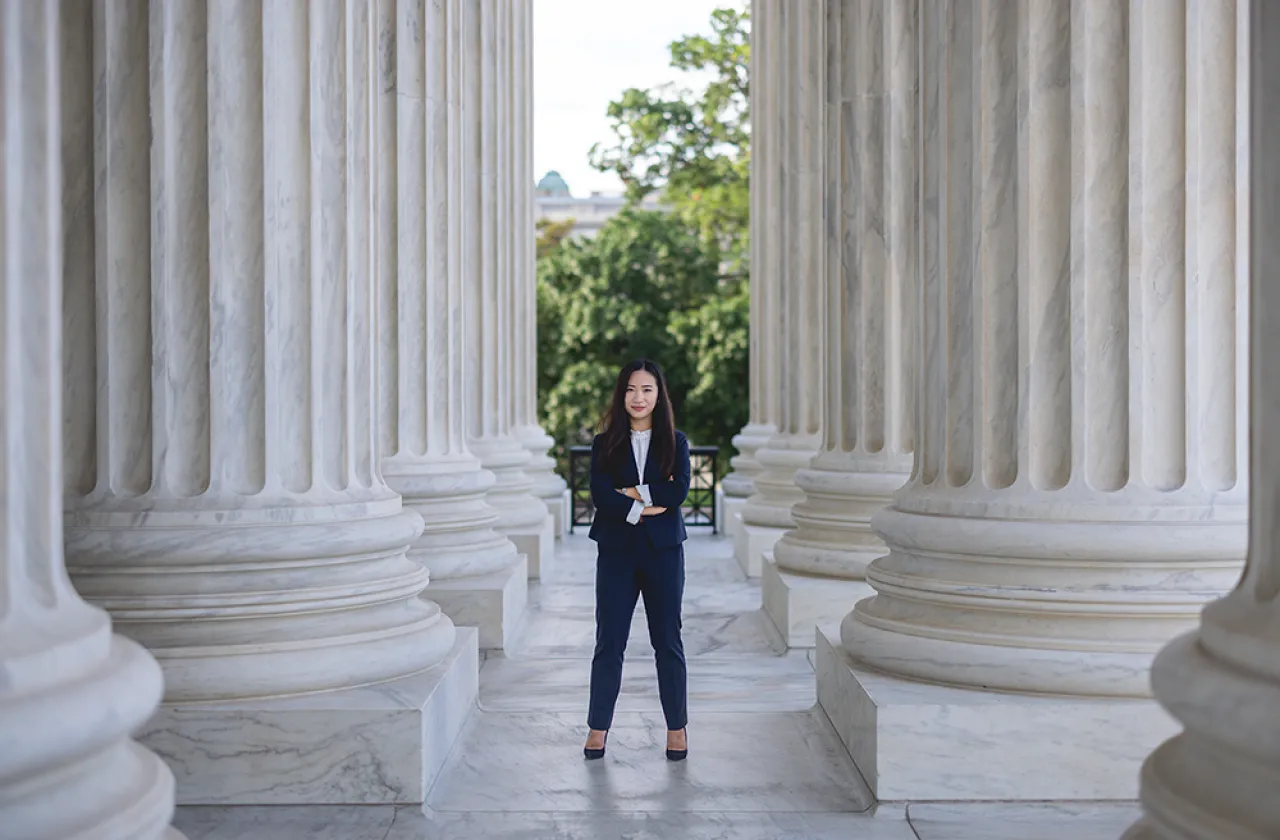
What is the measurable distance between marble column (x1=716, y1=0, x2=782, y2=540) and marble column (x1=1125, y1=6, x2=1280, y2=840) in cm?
5693

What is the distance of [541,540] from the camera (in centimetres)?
6009

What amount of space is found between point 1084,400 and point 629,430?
9.51 metres

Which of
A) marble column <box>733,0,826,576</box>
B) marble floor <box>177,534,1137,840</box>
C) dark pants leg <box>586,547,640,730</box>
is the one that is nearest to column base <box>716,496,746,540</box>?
marble column <box>733,0,826,576</box>

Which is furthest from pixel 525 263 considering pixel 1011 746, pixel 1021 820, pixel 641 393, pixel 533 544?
pixel 1021 820

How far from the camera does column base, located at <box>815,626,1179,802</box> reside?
24125 mm

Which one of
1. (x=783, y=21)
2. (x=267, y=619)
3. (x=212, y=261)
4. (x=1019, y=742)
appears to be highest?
(x=783, y=21)

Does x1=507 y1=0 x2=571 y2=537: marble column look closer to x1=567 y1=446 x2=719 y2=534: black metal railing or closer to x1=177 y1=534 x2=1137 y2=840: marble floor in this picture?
x1=567 y1=446 x2=719 y2=534: black metal railing

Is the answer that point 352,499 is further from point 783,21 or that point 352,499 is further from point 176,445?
point 783,21

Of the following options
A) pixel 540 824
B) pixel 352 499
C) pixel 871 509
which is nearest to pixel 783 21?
pixel 871 509

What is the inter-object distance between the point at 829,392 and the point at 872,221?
6.01 metres

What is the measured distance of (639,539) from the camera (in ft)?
95.2

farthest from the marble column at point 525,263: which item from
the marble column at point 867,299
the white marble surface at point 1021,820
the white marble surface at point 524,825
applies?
the white marble surface at point 1021,820

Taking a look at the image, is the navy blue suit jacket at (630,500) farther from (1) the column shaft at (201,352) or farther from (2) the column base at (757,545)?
(2) the column base at (757,545)

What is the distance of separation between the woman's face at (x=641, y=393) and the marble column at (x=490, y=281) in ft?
85.4
